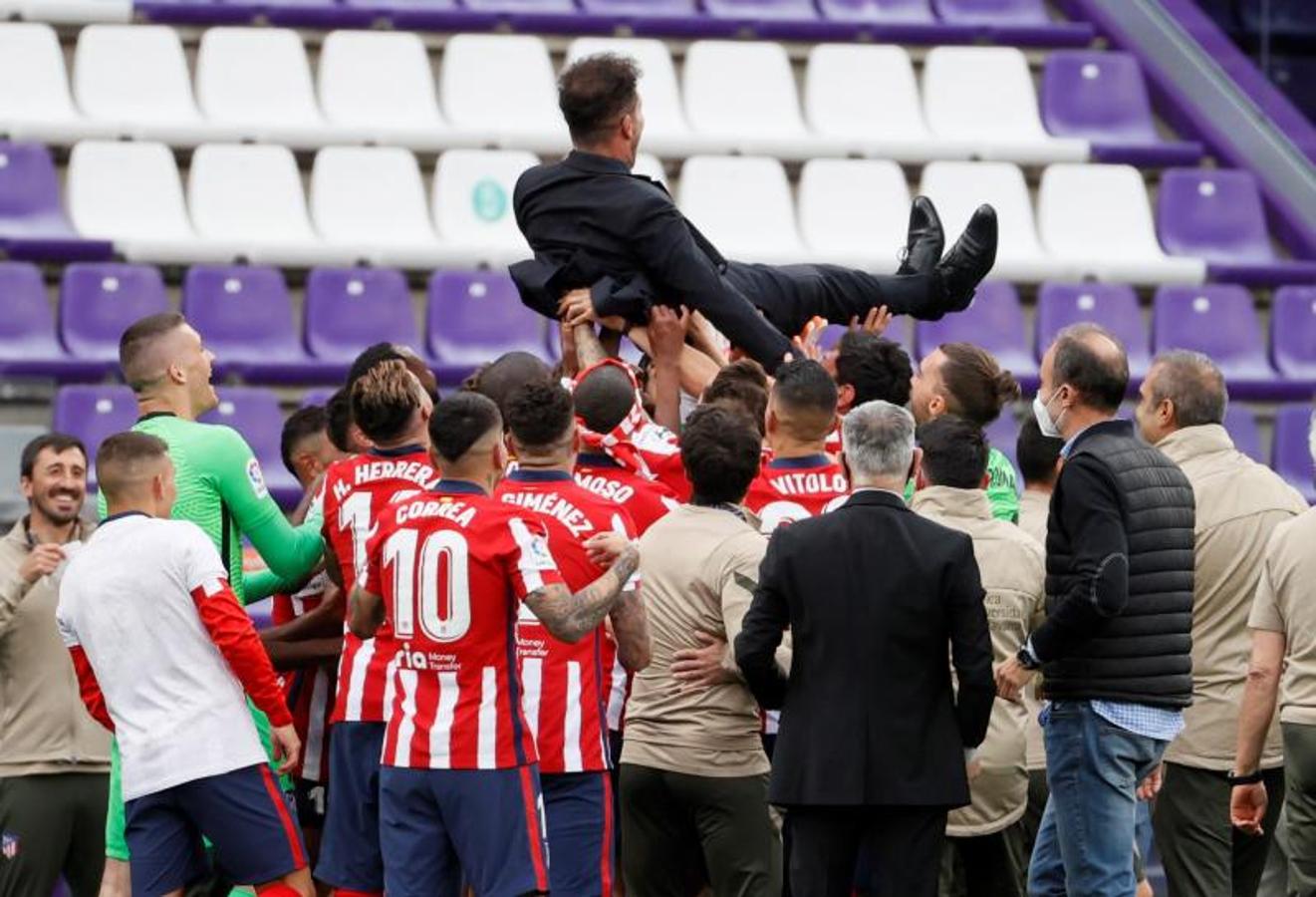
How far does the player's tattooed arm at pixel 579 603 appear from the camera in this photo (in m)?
5.77

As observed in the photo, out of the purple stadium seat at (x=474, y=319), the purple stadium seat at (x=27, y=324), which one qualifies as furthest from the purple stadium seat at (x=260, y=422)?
the purple stadium seat at (x=474, y=319)

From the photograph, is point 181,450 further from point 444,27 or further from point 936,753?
point 444,27

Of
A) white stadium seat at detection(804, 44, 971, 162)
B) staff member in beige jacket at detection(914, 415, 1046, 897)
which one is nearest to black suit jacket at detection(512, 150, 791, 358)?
staff member in beige jacket at detection(914, 415, 1046, 897)

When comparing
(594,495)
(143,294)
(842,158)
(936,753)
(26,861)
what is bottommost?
(26,861)

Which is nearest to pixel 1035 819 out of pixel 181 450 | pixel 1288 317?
pixel 181 450

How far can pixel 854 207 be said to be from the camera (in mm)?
11609

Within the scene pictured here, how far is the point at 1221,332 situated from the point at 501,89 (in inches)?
142

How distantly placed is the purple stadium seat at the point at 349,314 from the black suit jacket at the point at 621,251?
340 cm

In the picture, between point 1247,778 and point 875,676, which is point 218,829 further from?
point 1247,778

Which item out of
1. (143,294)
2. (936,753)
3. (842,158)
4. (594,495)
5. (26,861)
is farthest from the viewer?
(842,158)

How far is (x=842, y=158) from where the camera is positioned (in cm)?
1194

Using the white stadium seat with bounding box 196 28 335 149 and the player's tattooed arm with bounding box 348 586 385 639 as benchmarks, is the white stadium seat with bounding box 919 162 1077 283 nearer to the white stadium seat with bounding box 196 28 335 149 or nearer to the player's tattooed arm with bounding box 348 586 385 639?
the white stadium seat with bounding box 196 28 335 149

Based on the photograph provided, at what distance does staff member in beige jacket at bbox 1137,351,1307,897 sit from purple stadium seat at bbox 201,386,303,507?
395cm

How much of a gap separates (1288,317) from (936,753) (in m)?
6.41
